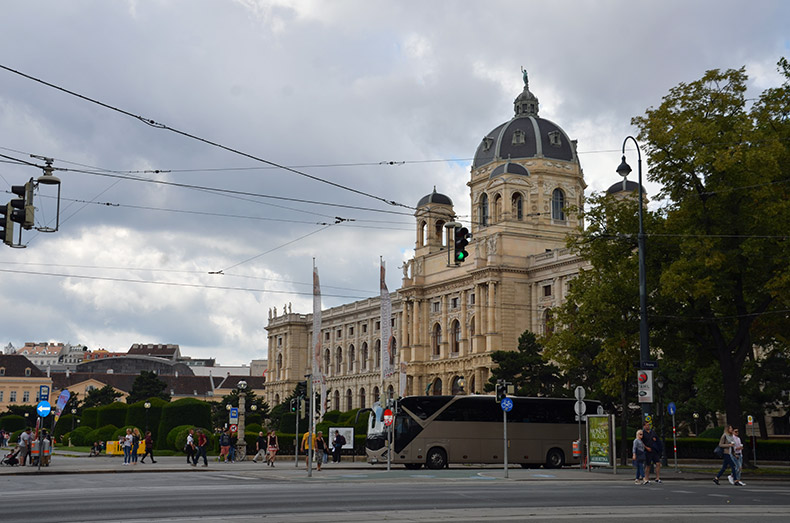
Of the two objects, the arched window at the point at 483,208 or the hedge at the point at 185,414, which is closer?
the hedge at the point at 185,414

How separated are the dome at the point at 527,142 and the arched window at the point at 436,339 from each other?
754 inches

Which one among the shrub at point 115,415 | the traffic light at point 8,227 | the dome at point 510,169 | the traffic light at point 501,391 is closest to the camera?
the traffic light at point 8,227

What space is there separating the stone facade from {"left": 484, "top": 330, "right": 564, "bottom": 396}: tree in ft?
73.4

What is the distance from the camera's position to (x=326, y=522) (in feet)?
50.4

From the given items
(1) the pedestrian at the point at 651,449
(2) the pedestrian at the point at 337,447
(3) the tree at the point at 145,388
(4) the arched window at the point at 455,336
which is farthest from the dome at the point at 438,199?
(1) the pedestrian at the point at 651,449

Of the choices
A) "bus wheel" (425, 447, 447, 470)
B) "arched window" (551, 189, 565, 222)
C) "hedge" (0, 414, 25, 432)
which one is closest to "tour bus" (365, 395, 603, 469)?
"bus wheel" (425, 447, 447, 470)

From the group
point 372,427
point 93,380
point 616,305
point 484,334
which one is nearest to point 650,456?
point 616,305

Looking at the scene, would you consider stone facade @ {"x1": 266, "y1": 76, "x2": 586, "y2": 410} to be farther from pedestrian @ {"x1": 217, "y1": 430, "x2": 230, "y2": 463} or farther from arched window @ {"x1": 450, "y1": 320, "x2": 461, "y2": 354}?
pedestrian @ {"x1": 217, "y1": 430, "x2": 230, "y2": 463}

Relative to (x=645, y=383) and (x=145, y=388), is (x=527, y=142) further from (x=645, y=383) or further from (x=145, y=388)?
(x=645, y=383)

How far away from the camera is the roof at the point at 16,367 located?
6014 inches

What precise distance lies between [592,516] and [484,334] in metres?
77.3

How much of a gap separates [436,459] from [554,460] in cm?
567

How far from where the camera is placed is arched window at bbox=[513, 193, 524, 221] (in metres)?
99.4

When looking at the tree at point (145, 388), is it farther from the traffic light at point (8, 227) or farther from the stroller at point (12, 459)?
the traffic light at point (8, 227)
